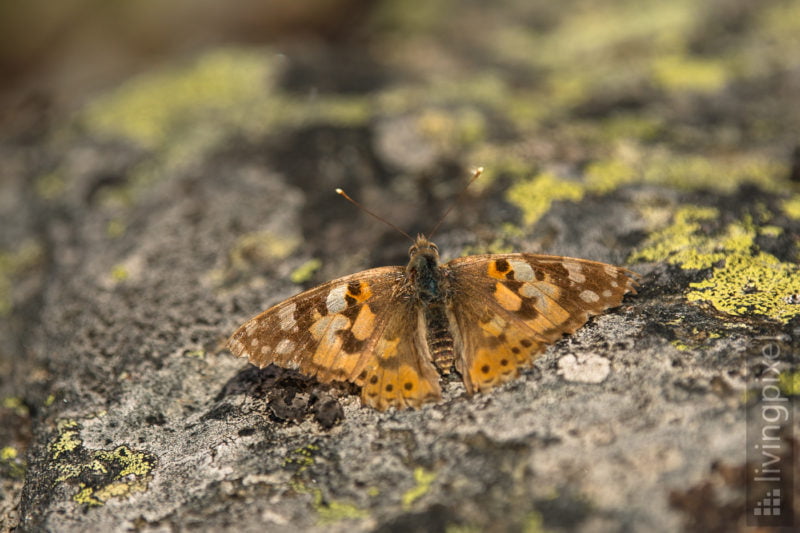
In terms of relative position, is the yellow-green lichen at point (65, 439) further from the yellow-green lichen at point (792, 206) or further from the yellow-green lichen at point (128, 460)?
the yellow-green lichen at point (792, 206)

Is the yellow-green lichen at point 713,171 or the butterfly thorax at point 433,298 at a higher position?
the yellow-green lichen at point 713,171

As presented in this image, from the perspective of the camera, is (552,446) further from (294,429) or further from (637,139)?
(637,139)

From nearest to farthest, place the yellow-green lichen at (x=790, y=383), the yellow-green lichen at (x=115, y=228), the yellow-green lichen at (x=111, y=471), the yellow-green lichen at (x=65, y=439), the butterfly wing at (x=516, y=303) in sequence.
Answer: the yellow-green lichen at (x=790, y=383) → the yellow-green lichen at (x=111, y=471) → the butterfly wing at (x=516, y=303) → the yellow-green lichen at (x=65, y=439) → the yellow-green lichen at (x=115, y=228)

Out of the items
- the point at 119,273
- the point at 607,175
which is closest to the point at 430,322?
the point at 607,175

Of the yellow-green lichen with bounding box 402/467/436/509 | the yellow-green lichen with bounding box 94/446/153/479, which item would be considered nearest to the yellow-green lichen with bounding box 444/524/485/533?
the yellow-green lichen with bounding box 402/467/436/509

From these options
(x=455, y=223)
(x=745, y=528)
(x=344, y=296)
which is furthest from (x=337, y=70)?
(x=745, y=528)

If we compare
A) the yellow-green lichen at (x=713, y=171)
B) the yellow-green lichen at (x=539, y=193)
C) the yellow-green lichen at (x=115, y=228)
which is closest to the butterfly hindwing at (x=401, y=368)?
the yellow-green lichen at (x=539, y=193)

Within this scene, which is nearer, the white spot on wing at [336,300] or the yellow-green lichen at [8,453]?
the white spot on wing at [336,300]
